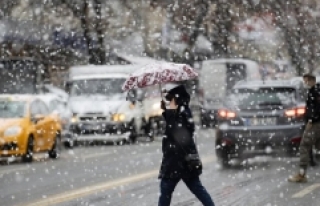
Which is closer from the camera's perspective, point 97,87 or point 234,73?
point 97,87

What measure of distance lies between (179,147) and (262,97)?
8.07m

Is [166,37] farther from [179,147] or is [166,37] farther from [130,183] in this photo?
[179,147]

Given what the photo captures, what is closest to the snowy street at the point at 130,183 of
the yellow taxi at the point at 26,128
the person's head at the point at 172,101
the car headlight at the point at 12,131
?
the yellow taxi at the point at 26,128

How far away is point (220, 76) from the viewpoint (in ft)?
120

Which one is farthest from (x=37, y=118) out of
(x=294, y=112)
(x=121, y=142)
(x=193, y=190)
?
(x=193, y=190)

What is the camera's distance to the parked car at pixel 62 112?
21186 millimetres

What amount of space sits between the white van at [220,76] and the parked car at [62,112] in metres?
11.9

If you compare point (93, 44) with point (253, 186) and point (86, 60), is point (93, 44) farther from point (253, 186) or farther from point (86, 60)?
point (253, 186)

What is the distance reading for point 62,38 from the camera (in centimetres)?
3703

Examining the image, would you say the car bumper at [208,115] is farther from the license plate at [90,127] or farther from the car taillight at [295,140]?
the car taillight at [295,140]

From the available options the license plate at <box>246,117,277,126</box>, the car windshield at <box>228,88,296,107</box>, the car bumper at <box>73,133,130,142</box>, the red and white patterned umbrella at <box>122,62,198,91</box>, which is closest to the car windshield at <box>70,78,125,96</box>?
the car bumper at <box>73,133,130,142</box>

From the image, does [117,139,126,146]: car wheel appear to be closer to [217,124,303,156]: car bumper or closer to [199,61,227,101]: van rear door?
[217,124,303,156]: car bumper

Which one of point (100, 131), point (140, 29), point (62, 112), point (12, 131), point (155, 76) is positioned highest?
point (140, 29)

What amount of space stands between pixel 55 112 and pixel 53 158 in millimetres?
1306
